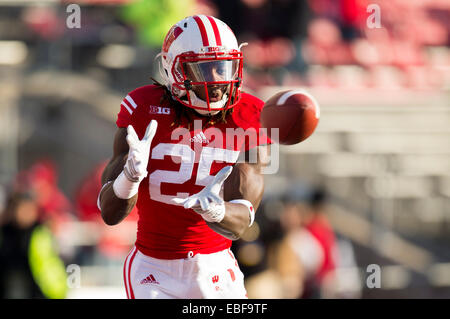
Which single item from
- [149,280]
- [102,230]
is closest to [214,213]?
[149,280]

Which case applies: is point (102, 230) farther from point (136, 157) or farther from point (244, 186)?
point (136, 157)

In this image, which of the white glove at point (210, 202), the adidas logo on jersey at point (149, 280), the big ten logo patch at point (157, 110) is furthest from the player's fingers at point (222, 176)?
the adidas logo on jersey at point (149, 280)

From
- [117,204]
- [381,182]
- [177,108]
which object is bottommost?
[381,182]

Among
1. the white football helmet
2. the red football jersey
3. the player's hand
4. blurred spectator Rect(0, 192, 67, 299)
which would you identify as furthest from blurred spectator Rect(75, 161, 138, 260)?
the player's hand

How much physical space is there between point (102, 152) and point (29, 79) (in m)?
1.41

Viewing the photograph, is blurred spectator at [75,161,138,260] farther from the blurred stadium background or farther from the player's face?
the player's face

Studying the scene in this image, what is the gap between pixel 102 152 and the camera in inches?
416

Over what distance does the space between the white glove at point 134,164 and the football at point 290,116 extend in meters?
0.57

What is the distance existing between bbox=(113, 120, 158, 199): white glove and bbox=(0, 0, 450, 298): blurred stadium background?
5.78 m

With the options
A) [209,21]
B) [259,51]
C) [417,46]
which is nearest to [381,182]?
[259,51]

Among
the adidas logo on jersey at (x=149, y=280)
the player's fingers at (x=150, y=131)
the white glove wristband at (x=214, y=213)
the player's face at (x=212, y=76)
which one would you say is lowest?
the adidas logo on jersey at (x=149, y=280)

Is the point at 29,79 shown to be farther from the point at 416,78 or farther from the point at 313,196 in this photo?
the point at 416,78

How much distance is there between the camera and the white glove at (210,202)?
10.5 ft

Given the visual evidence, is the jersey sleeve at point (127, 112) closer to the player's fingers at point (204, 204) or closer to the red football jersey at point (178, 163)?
the red football jersey at point (178, 163)
